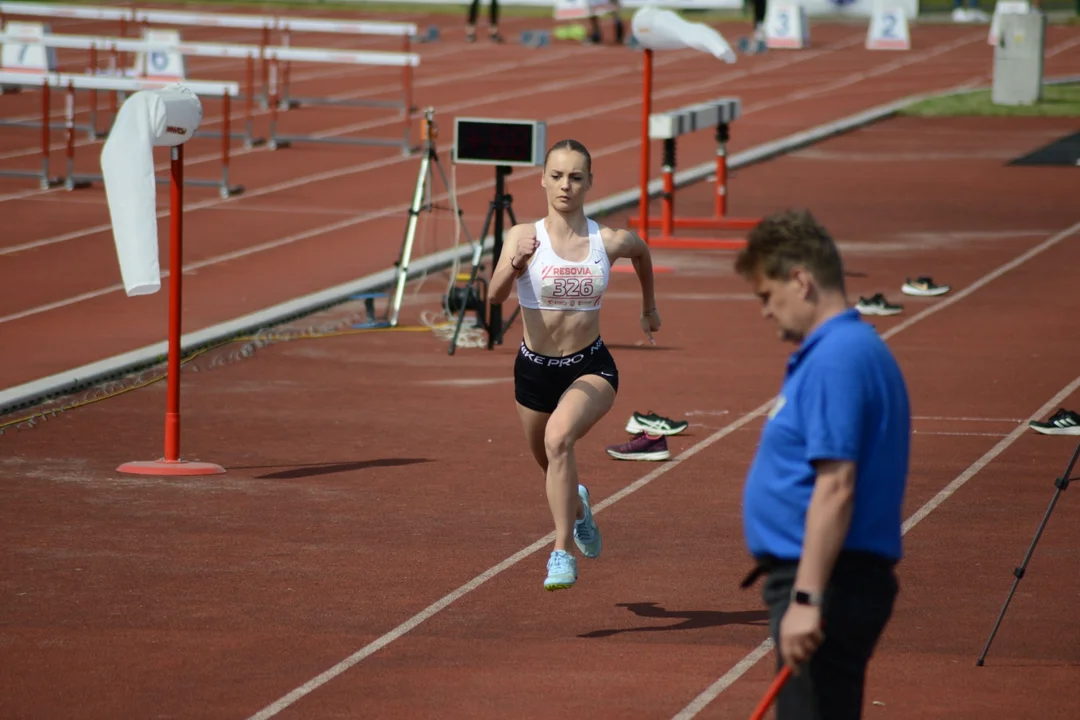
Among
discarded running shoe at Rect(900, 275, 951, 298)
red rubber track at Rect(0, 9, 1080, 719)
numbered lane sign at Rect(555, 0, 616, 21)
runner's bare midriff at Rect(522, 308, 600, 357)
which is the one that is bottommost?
red rubber track at Rect(0, 9, 1080, 719)

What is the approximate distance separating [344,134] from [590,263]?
23257mm

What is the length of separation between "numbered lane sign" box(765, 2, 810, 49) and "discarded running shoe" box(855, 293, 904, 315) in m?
27.6

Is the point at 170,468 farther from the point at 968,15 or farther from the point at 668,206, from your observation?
the point at 968,15

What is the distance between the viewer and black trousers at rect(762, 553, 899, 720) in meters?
4.50

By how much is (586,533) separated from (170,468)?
139 inches

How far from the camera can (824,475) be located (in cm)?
440

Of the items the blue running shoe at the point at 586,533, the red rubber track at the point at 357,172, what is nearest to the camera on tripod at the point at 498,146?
the red rubber track at the point at 357,172

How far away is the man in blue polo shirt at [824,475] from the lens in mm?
4383

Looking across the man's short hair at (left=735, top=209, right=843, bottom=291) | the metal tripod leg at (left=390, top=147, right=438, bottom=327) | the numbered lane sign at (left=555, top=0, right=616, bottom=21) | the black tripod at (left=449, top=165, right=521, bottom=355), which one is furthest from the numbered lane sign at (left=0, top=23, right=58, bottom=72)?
A: the man's short hair at (left=735, top=209, right=843, bottom=291)

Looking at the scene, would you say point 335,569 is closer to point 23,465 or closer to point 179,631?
point 179,631

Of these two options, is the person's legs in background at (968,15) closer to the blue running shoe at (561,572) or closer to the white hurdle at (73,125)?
the white hurdle at (73,125)

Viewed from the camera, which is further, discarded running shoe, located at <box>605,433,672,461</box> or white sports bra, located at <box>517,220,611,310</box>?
discarded running shoe, located at <box>605,433,672,461</box>

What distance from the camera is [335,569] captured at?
8906 mm

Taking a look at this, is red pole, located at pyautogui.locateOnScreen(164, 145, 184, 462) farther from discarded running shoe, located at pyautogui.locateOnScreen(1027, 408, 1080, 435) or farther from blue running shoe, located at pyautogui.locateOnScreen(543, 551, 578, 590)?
discarded running shoe, located at pyautogui.locateOnScreen(1027, 408, 1080, 435)
